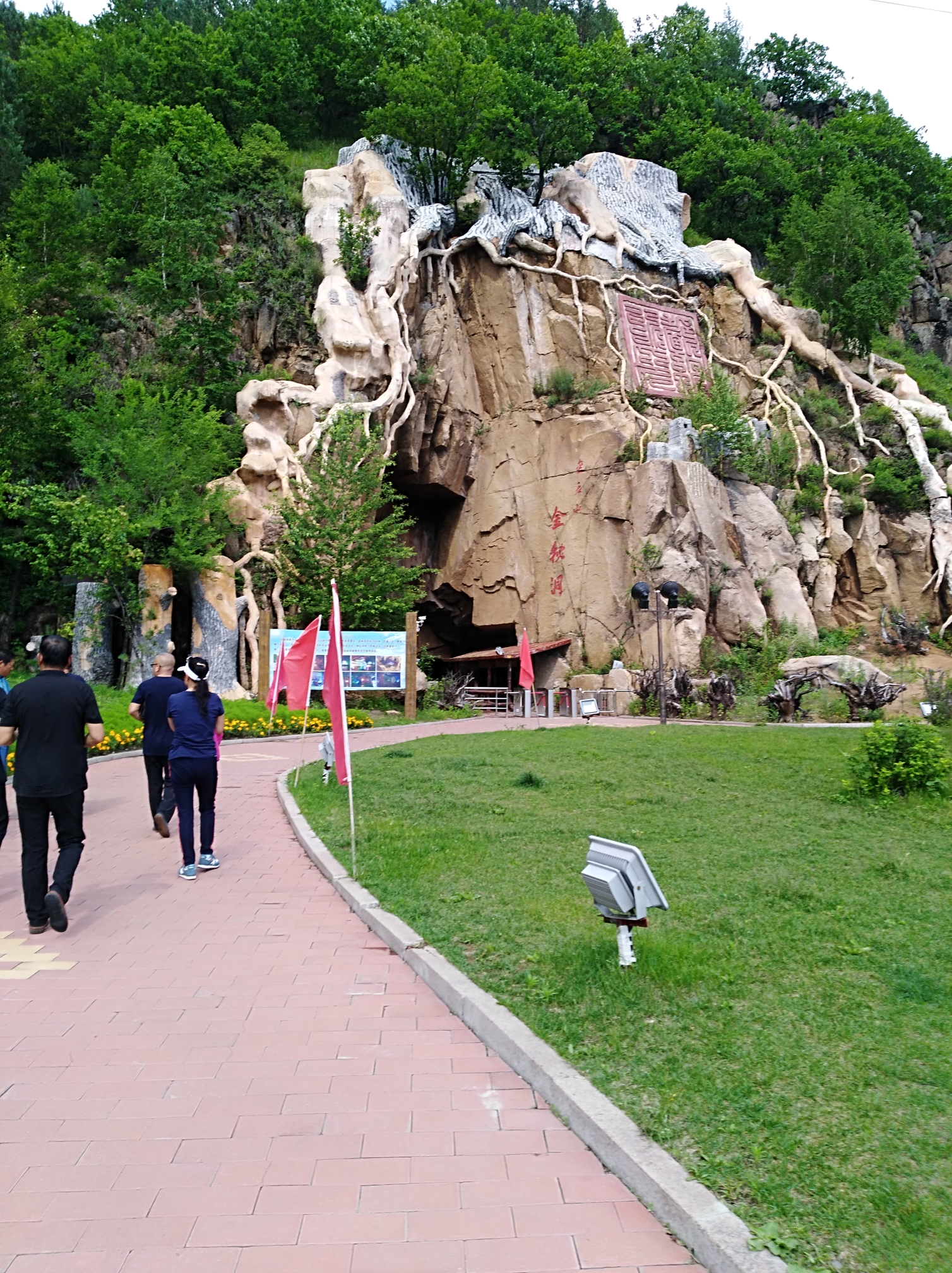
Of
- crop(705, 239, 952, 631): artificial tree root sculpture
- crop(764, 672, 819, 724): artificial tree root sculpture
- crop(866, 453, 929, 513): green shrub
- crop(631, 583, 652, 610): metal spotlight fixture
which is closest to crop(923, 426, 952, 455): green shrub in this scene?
crop(705, 239, 952, 631): artificial tree root sculpture

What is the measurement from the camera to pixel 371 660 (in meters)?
21.3

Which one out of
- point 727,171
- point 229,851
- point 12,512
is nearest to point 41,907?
point 229,851

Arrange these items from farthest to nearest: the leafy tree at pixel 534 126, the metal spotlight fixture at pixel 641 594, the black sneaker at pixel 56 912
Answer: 1. the leafy tree at pixel 534 126
2. the metal spotlight fixture at pixel 641 594
3. the black sneaker at pixel 56 912

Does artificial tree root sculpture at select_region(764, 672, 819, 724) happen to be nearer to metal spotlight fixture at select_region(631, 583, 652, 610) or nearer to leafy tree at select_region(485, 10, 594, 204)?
metal spotlight fixture at select_region(631, 583, 652, 610)

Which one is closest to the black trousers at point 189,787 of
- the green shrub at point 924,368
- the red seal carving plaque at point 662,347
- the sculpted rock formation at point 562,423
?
the sculpted rock formation at point 562,423

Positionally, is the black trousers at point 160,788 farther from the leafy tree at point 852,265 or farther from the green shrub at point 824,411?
the leafy tree at point 852,265

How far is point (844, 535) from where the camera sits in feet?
99.7

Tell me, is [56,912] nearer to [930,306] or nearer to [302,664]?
[302,664]

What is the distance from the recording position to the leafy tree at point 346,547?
23.2m

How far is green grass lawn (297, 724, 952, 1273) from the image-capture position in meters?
2.88

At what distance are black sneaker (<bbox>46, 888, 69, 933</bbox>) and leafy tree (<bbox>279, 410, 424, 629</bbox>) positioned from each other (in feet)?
55.2

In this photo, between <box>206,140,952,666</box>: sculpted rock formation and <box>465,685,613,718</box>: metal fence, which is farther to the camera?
<box>206,140,952,666</box>: sculpted rock formation

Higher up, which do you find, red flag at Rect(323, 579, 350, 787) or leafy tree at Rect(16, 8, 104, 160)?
leafy tree at Rect(16, 8, 104, 160)

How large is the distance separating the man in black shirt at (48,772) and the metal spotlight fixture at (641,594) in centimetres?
1842
